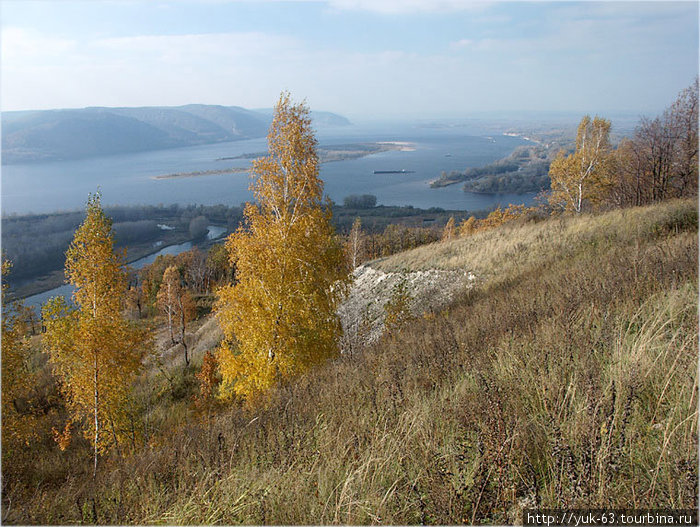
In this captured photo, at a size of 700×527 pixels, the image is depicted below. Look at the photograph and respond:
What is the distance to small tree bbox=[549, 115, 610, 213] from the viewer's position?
2775 cm

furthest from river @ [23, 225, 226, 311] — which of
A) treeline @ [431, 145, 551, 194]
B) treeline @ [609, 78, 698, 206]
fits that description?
treeline @ [431, 145, 551, 194]

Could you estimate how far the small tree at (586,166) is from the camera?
27.8 meters

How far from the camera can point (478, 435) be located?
7.94ft

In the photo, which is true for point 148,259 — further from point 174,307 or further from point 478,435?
point 478,435

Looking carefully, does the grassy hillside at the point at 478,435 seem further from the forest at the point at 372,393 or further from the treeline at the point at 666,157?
the treeline at the point at 666,157

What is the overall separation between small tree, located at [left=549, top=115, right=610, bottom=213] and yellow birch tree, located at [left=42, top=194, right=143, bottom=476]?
2900 centimetres

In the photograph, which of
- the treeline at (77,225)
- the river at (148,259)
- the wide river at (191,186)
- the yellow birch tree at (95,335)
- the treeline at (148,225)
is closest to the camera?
the yellow birch tree at (95,335)

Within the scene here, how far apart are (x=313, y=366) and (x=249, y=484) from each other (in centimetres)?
548

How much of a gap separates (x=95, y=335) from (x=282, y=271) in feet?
16.6

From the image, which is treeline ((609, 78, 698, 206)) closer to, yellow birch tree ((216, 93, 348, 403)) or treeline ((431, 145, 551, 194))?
yellow birch tree ((216, 93, 348, 403))

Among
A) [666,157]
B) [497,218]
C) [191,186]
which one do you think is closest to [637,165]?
[666,157]

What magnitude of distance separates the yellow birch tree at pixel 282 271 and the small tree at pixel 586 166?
84.9ft

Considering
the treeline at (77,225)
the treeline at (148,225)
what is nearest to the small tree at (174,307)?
the treeline at (77,225)

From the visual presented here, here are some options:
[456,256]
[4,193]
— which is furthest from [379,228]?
[4,193]
